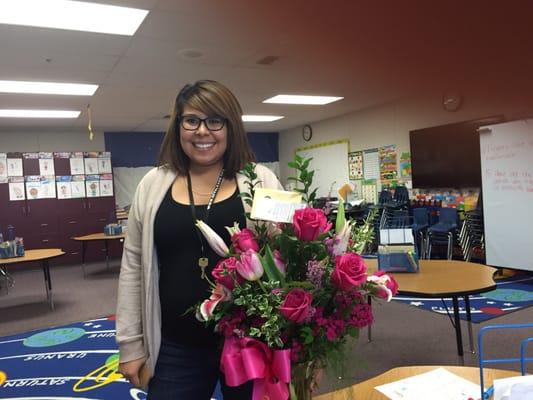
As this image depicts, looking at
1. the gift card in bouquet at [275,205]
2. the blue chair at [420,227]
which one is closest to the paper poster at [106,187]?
the blue chair at [420,227]

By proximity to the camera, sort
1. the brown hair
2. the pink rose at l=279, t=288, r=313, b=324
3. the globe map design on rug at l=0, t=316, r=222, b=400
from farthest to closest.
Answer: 1. the globe map design on rug at l=0, t=316, r=222, b=400
2. the brown hair
3. the pink rose at l=279, t=288, r=313, b=324

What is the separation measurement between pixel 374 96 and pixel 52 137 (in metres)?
5.87

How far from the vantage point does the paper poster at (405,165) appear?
688 centimetres

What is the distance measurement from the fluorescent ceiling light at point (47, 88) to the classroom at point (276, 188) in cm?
4

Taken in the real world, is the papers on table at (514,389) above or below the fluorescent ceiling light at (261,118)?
below

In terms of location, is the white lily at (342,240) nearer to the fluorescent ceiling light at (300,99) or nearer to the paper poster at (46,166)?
the fluorescent ceiling light at (300,99)

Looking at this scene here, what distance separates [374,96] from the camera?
6461mm

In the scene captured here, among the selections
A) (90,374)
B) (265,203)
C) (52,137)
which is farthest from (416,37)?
(52,137)

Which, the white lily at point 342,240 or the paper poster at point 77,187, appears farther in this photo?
the paper poster at point 77,187

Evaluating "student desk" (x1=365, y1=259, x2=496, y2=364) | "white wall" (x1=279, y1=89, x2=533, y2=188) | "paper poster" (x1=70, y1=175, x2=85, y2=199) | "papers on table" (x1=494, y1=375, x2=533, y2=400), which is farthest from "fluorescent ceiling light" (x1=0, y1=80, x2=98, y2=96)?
"papers on table" (x1=494, y1=375, x2=533, y2=400)

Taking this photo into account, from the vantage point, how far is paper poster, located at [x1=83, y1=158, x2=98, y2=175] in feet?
25.9

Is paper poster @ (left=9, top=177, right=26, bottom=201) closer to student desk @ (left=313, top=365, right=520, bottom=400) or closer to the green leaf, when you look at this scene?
student desk @ (left=313, top=365, right=520, bottom=400)

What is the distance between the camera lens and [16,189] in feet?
24.5

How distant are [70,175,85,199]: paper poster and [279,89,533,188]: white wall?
370 cm
